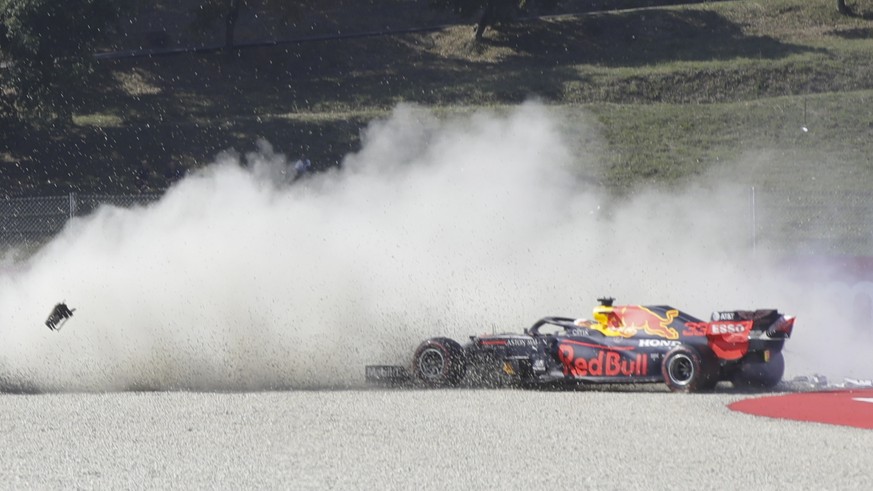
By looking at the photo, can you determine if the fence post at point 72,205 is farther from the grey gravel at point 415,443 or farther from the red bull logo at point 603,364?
the red bull logo at point 603,364

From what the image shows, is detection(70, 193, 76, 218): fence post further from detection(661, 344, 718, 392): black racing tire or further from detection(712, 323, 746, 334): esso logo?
detection(712, 323, 746, 334): esso logo

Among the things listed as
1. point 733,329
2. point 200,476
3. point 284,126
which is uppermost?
point 284,126

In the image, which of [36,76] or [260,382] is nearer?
[260,382]

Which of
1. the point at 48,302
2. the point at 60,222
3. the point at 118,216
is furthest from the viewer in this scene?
the point at 60,222

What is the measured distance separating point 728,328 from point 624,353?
1306mm

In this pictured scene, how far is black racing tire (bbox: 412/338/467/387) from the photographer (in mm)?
16109

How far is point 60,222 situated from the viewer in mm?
21422

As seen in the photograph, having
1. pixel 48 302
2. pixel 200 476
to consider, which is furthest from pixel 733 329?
pixel 48 302

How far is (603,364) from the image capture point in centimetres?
1572

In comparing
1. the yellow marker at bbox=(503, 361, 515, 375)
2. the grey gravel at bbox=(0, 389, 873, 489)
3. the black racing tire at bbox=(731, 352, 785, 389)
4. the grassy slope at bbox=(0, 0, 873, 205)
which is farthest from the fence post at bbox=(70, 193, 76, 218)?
the grassy slope at bbox=(0, 0, 873, 205)

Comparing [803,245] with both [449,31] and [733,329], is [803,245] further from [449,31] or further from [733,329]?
[449,31]

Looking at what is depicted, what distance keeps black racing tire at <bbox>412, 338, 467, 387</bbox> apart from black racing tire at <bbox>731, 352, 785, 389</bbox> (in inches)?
137

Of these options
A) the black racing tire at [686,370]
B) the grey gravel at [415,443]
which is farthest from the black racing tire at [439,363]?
the black racing tire at [686,370]

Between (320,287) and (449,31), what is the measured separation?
3378 cm
